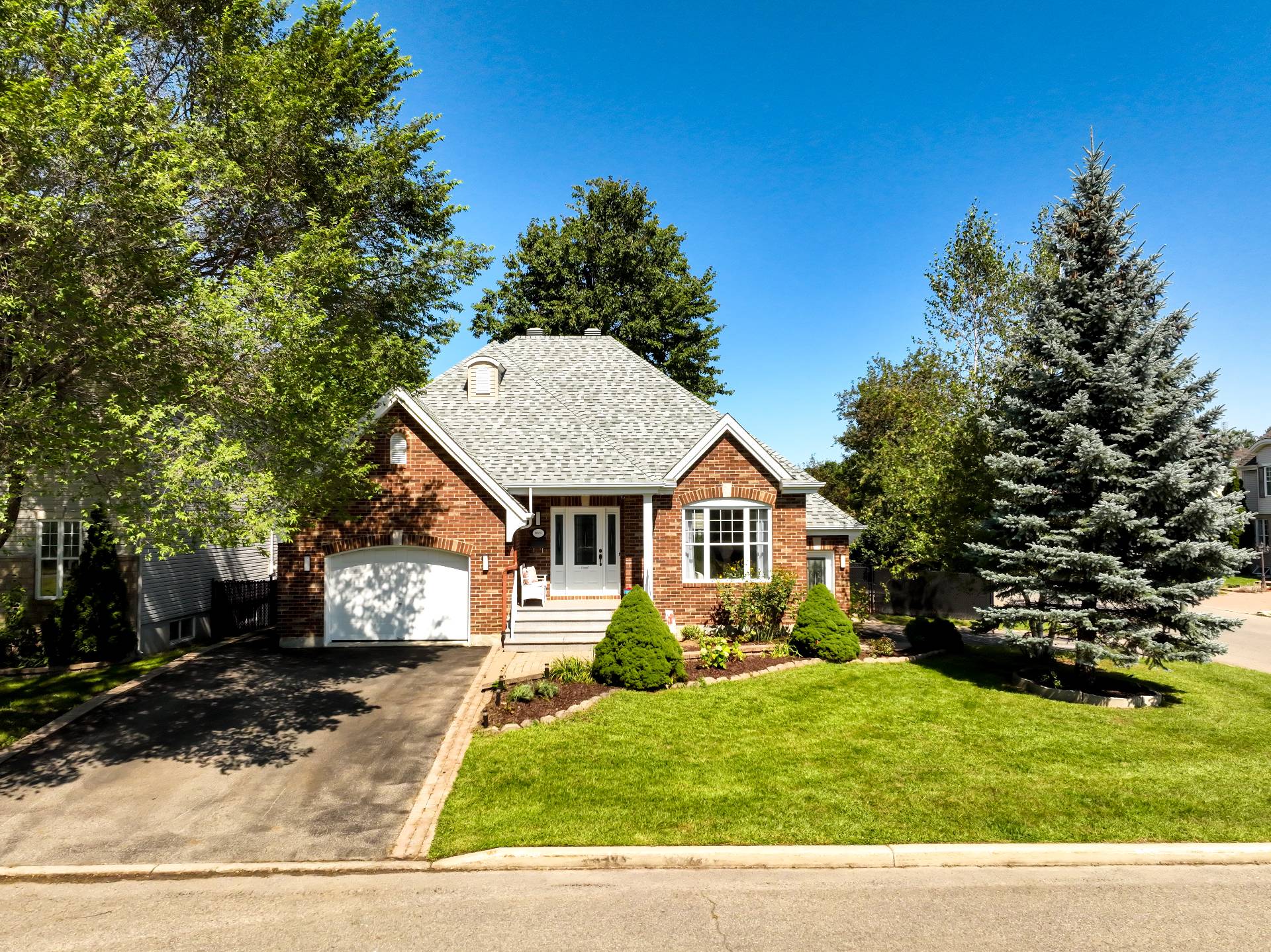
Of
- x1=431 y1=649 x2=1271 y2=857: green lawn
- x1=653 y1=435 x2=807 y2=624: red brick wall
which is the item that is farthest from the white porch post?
x1=431 y1=649 x2=1271 y2=857: green lawn

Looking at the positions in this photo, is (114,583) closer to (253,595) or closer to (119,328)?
(253,595)

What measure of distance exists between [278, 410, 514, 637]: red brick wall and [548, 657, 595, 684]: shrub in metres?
3.95

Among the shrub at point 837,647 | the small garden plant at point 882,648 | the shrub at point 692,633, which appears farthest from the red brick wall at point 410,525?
the small garden plant at point 882,648

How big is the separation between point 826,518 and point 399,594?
1287cm

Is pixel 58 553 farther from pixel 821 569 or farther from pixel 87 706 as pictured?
pixel 821 569

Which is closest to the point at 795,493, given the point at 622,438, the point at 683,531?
the point at 683,531

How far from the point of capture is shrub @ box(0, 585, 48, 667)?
49.1 feet

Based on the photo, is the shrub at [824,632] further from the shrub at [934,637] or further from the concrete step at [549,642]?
the concrete step at [549,642]

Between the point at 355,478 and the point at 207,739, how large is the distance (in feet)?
16.6

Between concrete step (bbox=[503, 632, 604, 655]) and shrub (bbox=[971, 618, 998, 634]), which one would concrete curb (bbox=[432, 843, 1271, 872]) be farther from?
concrete step (bbox=[503, 632, 604, 655])

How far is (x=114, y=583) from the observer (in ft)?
50.9

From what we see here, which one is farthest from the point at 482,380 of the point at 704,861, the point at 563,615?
the point at 704,861

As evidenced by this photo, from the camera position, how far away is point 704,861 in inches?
278

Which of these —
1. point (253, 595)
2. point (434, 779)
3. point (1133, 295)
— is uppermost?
point (1133, 295)
